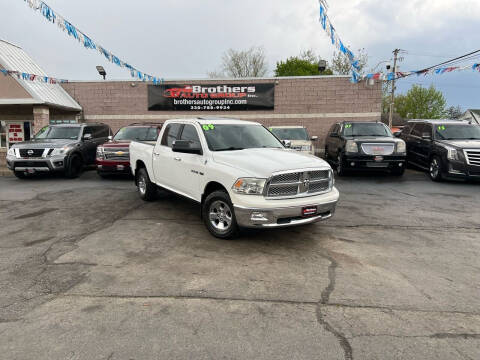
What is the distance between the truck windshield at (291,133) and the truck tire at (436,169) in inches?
164

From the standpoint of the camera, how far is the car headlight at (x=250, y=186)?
Result: 445cm

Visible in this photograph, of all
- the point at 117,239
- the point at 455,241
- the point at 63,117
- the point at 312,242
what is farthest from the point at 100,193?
the point at 63,117

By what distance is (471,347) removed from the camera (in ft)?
8.33

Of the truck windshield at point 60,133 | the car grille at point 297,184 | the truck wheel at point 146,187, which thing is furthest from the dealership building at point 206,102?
the car grille at point 297,184

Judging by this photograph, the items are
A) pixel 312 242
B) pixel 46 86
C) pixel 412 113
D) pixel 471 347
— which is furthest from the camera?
pixel 412 113

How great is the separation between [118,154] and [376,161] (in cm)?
802

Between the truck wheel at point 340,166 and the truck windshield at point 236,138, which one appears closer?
the truck windshield at point 236,138

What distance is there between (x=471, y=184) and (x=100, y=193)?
10.8 m

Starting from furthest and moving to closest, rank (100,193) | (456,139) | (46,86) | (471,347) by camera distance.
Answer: (46,86) → (456,139) → (100,193) → (471,347)

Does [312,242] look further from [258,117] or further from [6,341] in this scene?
[258,117]

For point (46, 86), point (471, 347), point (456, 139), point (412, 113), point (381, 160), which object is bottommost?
point (471, 347)

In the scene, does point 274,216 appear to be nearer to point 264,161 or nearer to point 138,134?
point 264,161

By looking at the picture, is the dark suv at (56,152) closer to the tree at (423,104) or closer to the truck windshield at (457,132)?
the truck windshield at (457,132)

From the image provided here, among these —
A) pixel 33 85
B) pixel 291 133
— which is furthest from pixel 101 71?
pixel 291 133
